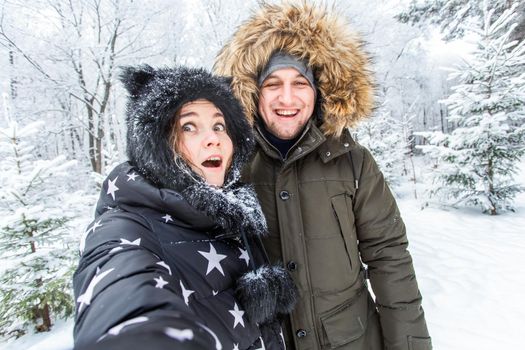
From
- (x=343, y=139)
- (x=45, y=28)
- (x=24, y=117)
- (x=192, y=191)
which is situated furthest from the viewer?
(x=24, y=117)

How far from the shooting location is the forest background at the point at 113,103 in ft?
13.8

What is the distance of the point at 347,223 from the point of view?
162 centimetres

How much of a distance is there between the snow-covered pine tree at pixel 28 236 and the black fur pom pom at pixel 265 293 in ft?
12.8

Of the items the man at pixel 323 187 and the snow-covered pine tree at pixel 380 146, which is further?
the snow-covered pine tree at pixel 380 146

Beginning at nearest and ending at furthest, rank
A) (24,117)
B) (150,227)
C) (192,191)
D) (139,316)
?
1. (139,316)
2. (150,227)
3. (192,191)
4. (24,117)

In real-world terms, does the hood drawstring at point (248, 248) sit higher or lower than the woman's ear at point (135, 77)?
lower

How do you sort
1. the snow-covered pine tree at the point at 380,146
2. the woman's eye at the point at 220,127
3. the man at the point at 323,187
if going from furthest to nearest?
the snow-covered pine tree at the point at 380,146
the man at the point at 323,187
the woman's eye at the point at 220,127

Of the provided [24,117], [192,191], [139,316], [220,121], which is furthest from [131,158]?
[24,117]

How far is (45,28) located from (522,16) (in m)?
16.3

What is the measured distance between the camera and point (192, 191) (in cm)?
117

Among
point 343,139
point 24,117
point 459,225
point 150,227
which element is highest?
point 24,117

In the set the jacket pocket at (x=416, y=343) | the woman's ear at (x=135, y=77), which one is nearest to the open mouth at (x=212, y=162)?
the woman's ear at (x=135, y=77)

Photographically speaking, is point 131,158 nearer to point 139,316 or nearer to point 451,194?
point 139,316

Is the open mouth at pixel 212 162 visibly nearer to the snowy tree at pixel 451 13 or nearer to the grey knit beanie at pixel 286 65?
the grey knit beanie at pixel 286 65
